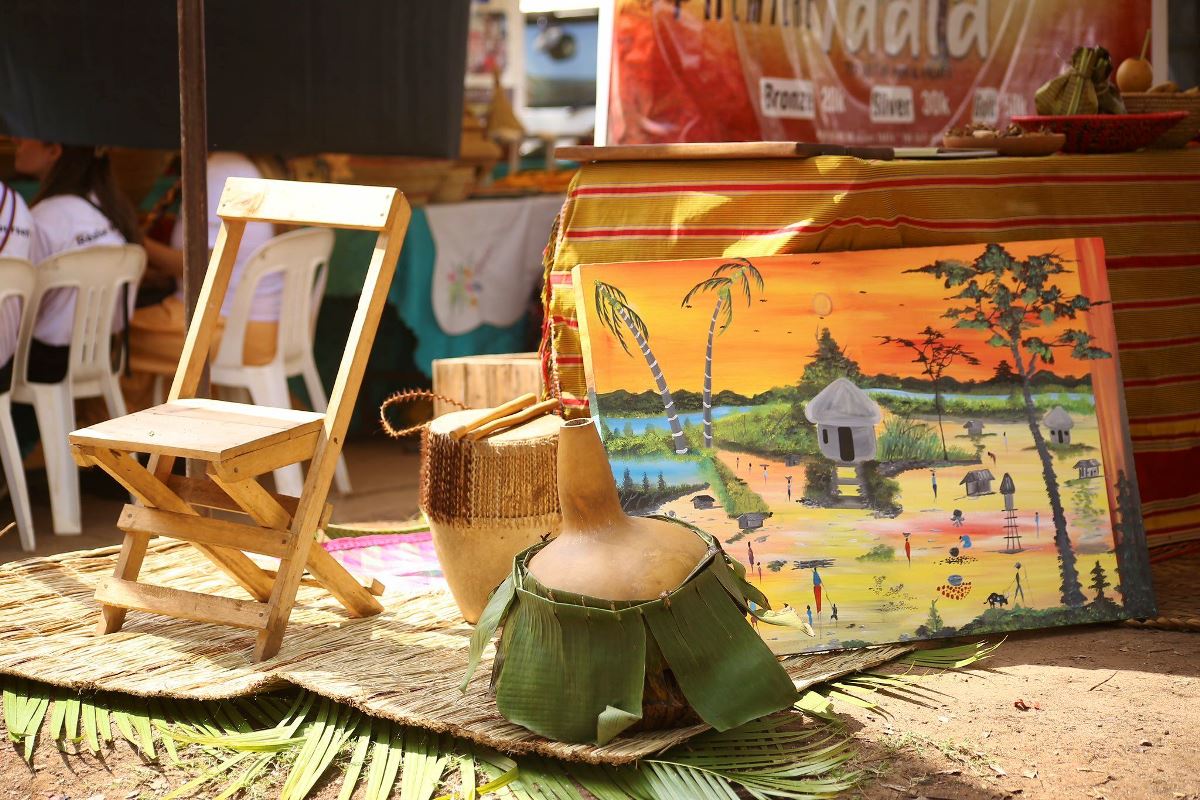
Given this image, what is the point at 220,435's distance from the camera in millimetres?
2633

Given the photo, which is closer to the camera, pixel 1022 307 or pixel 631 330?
pixel 631 330

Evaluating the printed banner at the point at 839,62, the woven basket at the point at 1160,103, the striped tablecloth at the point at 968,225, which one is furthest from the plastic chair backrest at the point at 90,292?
the woven basket at the point at 1160,103

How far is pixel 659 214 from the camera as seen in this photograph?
3104 mm

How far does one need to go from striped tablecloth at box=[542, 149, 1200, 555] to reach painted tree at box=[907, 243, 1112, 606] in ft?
0.36

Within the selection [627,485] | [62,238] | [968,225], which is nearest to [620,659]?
[627,485]

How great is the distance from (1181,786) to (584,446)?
123cm

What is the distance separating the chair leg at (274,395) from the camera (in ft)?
15.9

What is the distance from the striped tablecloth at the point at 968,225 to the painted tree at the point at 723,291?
120mm

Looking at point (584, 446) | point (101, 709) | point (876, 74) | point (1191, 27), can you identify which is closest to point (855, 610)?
point (584, 446)

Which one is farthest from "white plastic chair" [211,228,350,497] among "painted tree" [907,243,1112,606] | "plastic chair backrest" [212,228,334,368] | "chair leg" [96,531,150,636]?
"painted tree" [907,243,1112,606]

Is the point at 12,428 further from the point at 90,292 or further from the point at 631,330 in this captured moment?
the point at 631,330

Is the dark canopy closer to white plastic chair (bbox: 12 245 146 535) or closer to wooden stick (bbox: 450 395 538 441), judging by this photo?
white plastic chair (bbox: 12 245 146 535)

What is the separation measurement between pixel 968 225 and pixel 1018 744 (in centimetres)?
135

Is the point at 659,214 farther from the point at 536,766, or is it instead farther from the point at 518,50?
the point at 518,50
